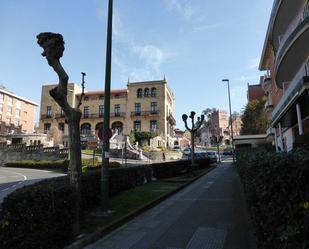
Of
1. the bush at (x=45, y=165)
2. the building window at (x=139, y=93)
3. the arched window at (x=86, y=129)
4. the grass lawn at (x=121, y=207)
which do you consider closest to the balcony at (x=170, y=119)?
the building window at (x=139, y=93)

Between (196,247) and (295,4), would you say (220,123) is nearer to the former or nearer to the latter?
(295,4)

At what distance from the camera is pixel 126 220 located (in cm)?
855

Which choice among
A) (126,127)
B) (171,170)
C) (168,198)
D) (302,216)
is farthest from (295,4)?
(126,127)

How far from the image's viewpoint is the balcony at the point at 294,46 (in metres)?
15.4

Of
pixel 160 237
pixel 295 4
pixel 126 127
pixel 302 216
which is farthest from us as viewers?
pixel 126 127

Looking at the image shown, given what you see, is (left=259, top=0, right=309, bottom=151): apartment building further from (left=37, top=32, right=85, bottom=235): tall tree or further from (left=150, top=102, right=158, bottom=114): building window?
(left=150, top=102, right=158, bottom=114): building window

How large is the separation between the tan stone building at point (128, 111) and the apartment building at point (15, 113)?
20.2ft

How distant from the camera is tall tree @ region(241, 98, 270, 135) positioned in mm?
52166

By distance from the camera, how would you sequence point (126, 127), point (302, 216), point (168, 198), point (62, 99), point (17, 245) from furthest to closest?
point (126, 127), point (168, 198), point (62, 99), point (17, 245), point (302, 216)

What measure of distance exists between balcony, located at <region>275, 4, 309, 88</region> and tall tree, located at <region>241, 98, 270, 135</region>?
101ft

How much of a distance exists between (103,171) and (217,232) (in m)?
3.57

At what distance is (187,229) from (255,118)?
49352 millimetres

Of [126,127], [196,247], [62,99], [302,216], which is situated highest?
[126,127]

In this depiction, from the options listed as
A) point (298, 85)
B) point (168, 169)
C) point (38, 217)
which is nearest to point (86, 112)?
point (168, 169)
